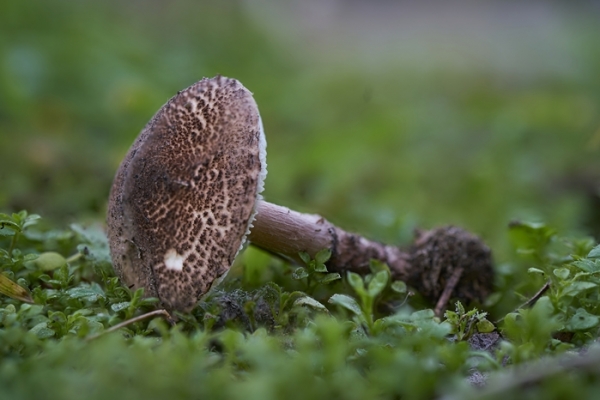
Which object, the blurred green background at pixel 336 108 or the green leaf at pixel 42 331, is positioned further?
the blurred green background at pixel 336 108

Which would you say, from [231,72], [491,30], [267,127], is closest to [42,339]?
[267,127]

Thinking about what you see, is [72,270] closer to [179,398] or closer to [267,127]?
[179,398]

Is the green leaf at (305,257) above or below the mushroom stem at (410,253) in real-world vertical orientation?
below

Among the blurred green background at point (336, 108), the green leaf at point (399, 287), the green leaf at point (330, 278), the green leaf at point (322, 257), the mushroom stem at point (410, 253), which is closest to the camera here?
the green leaf at point (330, 278)

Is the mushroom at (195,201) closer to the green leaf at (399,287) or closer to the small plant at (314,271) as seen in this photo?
the small plant at (314,271)

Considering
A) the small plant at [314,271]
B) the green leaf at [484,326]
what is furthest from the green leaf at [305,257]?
the green leaf at [484,326]

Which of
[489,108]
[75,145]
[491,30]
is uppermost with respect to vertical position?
[491,30]

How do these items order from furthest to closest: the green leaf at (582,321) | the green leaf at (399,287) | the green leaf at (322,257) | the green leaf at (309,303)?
the green leaf at (399,287)
the green leaf at (322,257)
the green leaf at (309,303)
the green leaf at (582,321)

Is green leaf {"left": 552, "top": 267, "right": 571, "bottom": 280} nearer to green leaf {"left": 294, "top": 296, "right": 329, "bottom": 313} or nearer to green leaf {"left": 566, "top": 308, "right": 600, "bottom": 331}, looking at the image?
green leaf {"left": 566, "top": 308, "right": 600, "bottom": 331}

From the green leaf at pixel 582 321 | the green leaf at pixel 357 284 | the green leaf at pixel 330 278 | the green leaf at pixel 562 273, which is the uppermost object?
the green leaf at pixel 562 273
